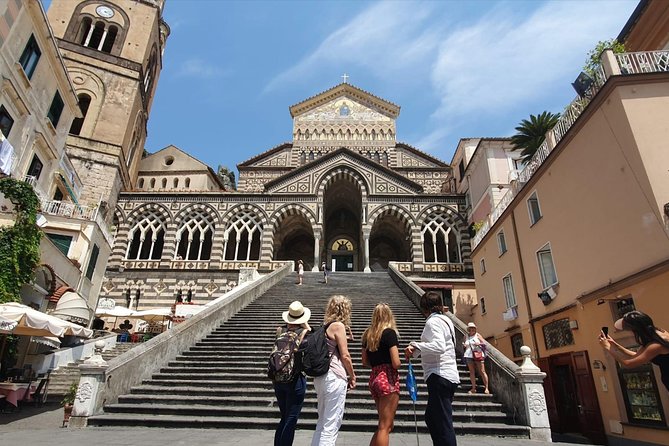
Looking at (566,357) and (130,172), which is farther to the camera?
(130,172)

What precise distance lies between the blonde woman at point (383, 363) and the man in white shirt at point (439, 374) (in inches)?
7.3

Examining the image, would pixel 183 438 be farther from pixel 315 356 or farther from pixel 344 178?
pixel 344 178

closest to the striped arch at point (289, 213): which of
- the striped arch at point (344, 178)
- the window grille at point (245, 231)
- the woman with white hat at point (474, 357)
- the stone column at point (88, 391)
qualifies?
the window grille at point (245, 231)

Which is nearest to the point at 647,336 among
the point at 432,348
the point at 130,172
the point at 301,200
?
the point at 432,348

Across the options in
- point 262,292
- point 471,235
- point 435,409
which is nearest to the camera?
point 435,409

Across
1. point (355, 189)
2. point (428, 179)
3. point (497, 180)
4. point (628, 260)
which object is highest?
point (428, 179)

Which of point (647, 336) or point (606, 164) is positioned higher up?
point (606, 164)

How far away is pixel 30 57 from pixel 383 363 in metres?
Result: 18.5

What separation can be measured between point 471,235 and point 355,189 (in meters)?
9.01

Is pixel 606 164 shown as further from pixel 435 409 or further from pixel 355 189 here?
pixel 355 189

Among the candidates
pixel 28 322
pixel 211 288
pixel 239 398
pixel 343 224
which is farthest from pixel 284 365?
pixel 343 224

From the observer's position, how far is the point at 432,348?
3873 millimetres

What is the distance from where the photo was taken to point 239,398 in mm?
7148

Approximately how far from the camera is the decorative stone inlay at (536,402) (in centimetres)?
629
